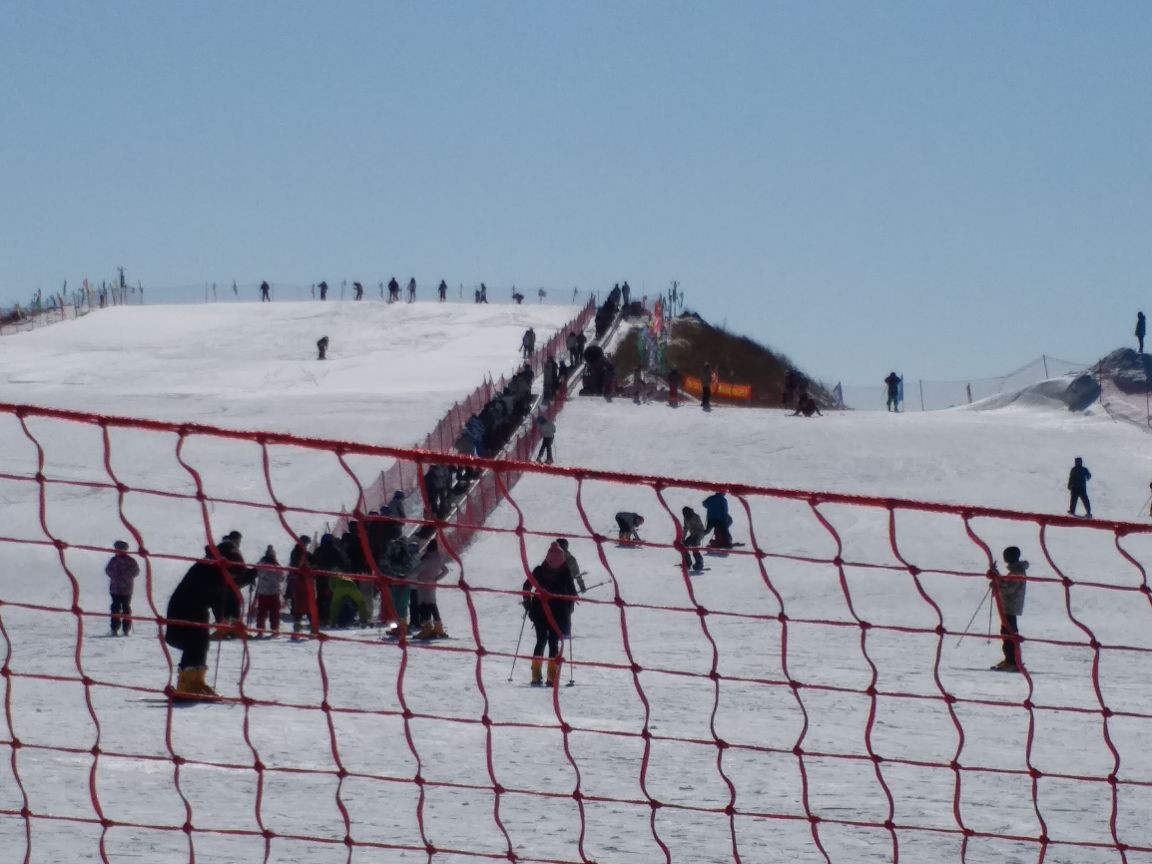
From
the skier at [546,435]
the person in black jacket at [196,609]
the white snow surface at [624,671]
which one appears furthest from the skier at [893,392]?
the person in black jacket at [196,609]

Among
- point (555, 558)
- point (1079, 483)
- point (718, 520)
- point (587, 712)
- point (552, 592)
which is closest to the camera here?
point (587, 712)

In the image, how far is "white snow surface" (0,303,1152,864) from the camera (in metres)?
6.47

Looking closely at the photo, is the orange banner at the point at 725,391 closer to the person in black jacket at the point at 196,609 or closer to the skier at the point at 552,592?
the skier at the point at 552,592

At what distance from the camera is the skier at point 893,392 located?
1414 inches

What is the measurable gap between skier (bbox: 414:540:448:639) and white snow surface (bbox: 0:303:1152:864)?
15.1 inches

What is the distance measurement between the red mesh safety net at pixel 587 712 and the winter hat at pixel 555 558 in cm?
25

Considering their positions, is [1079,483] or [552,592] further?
[1079,483]

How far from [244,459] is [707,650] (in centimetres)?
1395

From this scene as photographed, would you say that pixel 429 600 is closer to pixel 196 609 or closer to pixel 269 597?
pixel 269 597

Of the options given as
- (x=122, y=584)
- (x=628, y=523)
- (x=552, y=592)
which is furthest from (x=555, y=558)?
(x=628, y=523)

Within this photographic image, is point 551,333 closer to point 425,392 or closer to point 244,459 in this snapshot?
point 425,392

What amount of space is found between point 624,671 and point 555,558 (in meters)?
1.81

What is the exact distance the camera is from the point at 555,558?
1120cm

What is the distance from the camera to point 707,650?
1397cm
